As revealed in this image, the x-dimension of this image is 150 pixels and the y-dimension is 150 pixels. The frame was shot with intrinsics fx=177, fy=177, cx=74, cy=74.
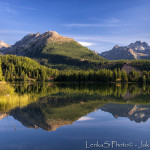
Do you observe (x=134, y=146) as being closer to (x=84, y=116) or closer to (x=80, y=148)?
(x=80, y=148)

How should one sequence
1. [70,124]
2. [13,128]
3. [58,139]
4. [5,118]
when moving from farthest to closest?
[5,118]
[70,124]
[13,128]
[58,139]

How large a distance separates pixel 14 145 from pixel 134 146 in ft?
38.0

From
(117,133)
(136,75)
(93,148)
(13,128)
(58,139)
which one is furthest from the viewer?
(136,75)

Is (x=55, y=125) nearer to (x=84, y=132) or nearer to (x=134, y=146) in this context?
(x=84, y=132)

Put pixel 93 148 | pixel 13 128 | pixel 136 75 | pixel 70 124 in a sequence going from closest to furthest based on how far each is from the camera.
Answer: pixel 93 148, pixel 13 128, pixel 70 124, pixel 136 75

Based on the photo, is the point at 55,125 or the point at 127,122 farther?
the point at 127,122

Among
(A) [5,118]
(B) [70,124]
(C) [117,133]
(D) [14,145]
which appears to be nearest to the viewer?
(D) [14,145]

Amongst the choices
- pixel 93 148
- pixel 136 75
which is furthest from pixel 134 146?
pixel 136 75

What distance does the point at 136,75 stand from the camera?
183m

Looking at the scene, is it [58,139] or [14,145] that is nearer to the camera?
[14,145]

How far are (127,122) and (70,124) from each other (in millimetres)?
8350

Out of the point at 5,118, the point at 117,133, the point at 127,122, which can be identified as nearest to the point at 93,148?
the point at 117,133

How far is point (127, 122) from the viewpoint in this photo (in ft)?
84.5

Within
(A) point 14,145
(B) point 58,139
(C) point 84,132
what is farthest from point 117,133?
(A) point 14,145
